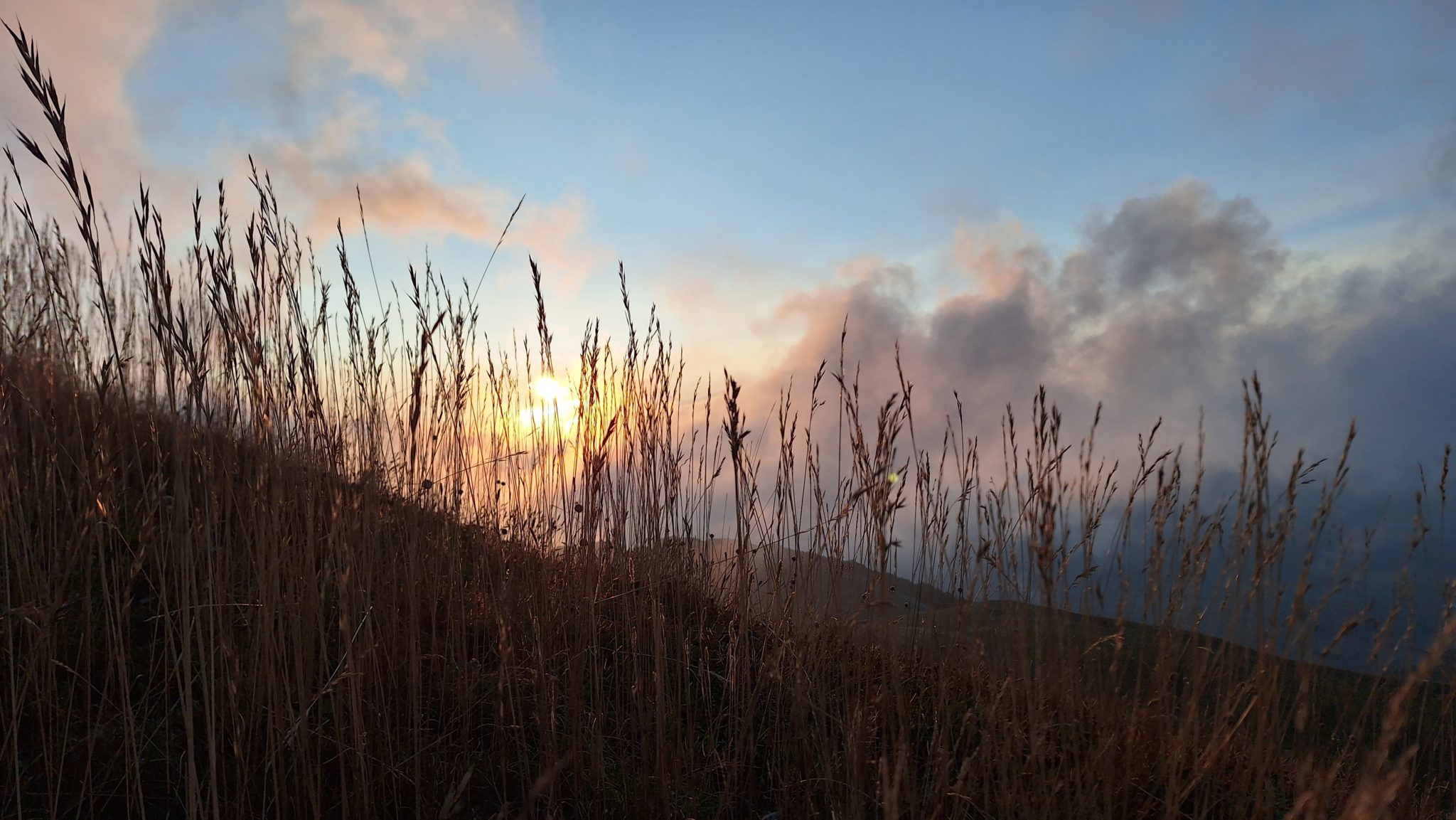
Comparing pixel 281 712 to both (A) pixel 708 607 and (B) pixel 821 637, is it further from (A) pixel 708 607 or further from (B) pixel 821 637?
(A) pixel 708 607

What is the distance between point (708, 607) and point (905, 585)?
944 mm

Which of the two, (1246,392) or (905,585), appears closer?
(1246,392)

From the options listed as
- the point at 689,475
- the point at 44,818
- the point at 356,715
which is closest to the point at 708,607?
the point at 689,475

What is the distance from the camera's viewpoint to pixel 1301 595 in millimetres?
1694

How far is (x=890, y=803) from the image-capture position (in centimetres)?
126

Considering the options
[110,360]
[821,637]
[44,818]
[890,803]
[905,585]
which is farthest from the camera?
[905,585]

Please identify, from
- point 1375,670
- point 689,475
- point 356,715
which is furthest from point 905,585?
point 356,715

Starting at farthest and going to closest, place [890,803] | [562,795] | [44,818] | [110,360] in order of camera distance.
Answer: [562,795]
[44,818]
[110,360]
[890,803]

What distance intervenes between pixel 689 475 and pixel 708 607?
2.48 ft

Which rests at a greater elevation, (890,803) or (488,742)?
(890,803)

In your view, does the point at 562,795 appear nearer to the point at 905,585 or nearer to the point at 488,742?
the point at 488,742

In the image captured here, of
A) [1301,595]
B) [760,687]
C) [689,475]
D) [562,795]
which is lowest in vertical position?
[562,795]

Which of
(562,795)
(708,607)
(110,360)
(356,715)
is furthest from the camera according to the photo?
(708,607)

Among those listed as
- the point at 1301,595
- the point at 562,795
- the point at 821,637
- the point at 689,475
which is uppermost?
the point at 689,475
